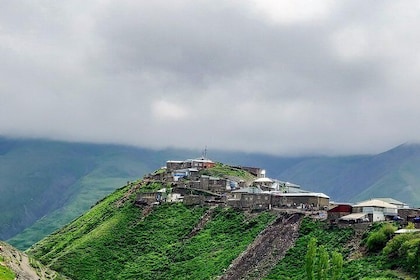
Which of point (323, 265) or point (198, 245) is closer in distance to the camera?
point (323, 265)

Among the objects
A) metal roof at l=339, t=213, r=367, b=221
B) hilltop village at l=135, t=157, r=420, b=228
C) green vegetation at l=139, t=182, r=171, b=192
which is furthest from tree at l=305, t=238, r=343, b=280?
green vegetation at l=139, t=182, r=171, b=192

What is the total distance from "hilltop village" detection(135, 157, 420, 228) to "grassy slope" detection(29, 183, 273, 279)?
3.57m

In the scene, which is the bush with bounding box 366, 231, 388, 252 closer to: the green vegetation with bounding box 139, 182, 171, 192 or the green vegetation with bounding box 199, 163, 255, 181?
the green vegetation with bounding box 139, 182, 171, 192

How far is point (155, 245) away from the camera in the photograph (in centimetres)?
11731

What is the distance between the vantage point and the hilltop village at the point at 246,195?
98250mm

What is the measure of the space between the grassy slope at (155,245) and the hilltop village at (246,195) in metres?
3.57

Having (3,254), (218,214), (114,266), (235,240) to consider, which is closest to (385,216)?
(235,240)

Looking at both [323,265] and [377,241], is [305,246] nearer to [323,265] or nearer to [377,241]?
[377,241]

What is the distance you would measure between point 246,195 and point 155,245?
18.5 m

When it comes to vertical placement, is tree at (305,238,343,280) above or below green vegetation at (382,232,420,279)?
below

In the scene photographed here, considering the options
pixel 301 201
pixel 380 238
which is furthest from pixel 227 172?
pixel 380 238

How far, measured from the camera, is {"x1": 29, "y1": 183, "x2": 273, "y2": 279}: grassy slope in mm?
105250

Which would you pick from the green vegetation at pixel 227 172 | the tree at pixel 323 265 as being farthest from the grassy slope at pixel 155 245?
the tree at pixel 323 265

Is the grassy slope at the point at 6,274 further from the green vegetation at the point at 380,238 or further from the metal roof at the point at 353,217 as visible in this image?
the metal roof at the point at 353,217
